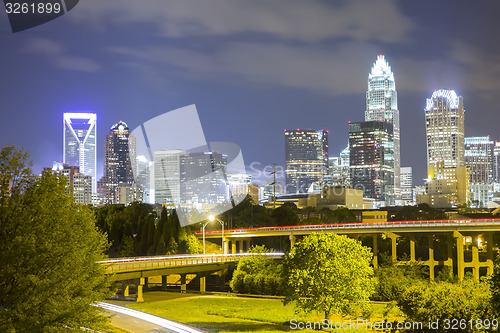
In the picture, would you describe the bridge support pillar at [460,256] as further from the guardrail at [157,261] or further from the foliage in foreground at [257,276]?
the guardrail at [157,261]

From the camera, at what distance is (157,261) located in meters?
96.1

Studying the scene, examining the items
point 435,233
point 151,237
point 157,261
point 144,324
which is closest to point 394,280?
point 435,233

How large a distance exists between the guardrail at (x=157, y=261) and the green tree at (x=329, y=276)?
25380 mm

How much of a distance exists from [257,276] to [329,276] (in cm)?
4148

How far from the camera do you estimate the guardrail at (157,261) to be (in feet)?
288

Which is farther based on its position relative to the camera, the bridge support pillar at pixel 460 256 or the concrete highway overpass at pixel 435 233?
the concrete highway overpass at pixel 435 233

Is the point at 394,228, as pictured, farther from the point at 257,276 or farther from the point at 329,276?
the point at 329,276

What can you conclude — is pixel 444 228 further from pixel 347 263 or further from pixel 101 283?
pixel 101 283

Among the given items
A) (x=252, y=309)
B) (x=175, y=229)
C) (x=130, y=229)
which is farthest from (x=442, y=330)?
(x=130, y=229)

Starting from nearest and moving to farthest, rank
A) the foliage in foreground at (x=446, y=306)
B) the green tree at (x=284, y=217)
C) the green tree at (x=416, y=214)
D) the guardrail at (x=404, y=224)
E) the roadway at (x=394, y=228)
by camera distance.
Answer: the foliage in foreground at (x=446, y=306)
the roadway at (x=394, y=228)
the guardrail at (x=404, y=224)
the green tree at (x=416, y=214)
the green tree at (x=284, y=217)

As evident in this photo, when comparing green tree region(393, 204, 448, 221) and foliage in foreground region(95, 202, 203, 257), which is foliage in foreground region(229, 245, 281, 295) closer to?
foliage in foreground region(95, 202, 203, 257)

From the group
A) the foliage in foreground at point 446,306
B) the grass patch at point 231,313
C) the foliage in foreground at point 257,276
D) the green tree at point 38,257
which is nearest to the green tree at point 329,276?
the grass patch at point 231,313

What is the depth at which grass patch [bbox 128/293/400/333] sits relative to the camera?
6762cm

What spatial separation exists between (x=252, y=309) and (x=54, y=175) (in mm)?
44631
